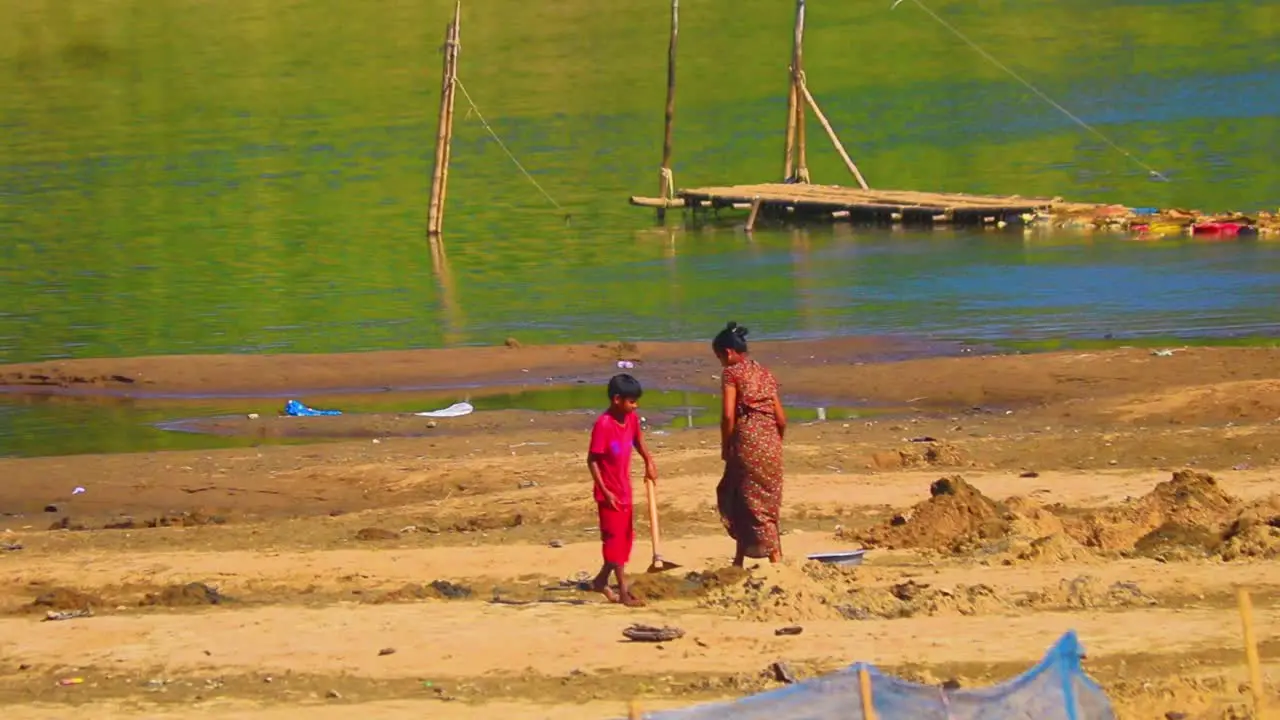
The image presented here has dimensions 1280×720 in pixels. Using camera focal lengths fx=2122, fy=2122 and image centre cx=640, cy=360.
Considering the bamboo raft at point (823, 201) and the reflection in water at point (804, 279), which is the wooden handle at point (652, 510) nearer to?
the reflection in water at point (804, 279)

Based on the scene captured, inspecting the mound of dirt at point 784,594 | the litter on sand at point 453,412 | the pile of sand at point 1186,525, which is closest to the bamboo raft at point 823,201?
the litter on sand at point 453,412

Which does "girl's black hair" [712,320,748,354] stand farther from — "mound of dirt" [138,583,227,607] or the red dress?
"mound of dirt" [138,583,227,607]

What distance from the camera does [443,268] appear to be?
95.6 feet

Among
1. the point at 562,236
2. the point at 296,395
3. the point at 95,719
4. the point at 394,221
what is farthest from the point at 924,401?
the point at 394,221

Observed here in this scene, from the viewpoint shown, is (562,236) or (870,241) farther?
(562,236)

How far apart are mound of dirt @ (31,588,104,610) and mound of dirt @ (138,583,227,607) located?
0.86 feet

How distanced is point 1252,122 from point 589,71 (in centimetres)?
1789

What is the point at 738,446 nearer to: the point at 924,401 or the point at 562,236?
the point at 924,401

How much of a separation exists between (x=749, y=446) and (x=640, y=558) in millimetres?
1602

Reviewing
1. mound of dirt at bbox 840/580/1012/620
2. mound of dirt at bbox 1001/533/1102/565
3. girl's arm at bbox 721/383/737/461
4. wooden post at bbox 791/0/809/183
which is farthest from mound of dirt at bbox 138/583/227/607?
wooden post at bbox 791/0/809/183

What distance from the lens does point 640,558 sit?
1157 cm

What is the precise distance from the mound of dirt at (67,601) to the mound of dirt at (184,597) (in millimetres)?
262

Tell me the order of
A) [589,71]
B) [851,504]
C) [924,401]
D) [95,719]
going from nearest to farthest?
[95,719], [851,504], [924,401], [589,71]

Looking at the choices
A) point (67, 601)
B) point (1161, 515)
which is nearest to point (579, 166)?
point (1161, 515)
